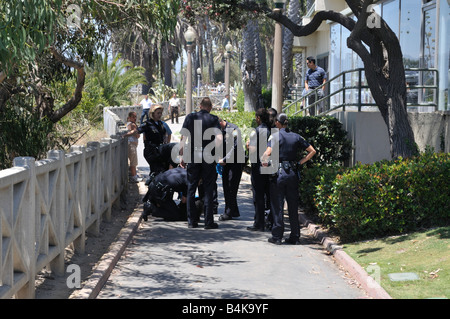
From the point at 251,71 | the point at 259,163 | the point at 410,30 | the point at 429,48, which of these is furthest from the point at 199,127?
the point at 251,71

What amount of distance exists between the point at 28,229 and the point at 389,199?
5.51 m

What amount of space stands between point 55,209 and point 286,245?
405 cm

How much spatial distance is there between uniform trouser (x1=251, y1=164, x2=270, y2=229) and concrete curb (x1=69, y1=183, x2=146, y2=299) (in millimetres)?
2047

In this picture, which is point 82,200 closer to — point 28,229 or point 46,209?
point 46,209

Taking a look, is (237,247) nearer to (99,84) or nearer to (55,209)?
(55,209)

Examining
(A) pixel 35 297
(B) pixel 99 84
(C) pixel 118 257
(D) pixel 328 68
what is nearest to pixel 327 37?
(D) pixel 328 68

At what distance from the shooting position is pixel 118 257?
934 cm

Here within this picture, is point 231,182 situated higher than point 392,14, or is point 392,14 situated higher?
point 392,14

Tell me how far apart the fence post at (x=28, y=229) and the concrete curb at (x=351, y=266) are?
3.57m

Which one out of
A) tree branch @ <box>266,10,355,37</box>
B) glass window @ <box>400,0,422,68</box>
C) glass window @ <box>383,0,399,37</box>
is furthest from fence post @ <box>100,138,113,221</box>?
glass window @ <box>383,0,399,37</box>

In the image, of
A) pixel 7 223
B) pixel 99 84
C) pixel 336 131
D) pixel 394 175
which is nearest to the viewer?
pixel 7 223

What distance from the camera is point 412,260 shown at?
875 cm

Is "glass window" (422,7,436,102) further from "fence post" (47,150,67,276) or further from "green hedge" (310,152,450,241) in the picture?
"fence post" (47,150,67,276)

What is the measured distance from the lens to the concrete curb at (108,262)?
727 cm
